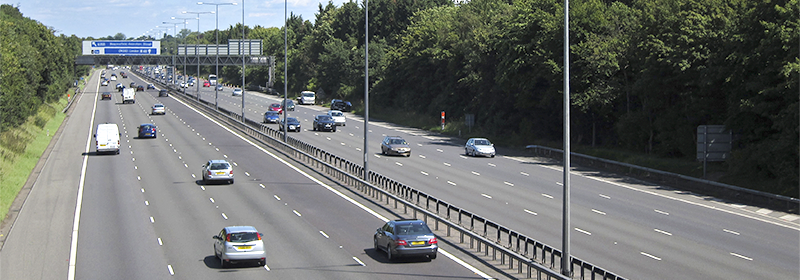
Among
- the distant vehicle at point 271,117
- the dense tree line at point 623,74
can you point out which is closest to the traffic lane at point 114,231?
the dense tree line at point 623,74

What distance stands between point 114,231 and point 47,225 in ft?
12.2

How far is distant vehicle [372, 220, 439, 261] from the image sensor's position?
2425 centimetres

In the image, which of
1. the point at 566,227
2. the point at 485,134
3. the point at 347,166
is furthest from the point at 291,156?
the point at 566,227

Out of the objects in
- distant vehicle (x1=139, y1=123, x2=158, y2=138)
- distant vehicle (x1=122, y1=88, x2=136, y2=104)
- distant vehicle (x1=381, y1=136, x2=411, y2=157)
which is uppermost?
distant vehicle (x1=122, y1=88, x2=136, y2=104)

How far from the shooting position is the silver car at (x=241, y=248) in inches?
928

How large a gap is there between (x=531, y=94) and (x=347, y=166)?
72.0 feet

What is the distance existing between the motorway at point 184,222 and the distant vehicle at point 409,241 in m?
0.44

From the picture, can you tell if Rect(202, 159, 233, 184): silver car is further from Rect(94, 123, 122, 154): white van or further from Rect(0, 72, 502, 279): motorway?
Rect(94, 123, 122, 154): white van

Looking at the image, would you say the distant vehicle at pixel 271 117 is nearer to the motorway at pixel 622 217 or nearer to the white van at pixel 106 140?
the white van at pixel 106 140

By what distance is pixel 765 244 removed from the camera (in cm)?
2739


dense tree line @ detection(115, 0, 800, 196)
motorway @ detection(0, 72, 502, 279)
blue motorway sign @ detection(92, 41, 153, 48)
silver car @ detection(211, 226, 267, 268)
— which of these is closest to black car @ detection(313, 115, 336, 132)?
dense tree line @ detection(115, 0, 800, 196)

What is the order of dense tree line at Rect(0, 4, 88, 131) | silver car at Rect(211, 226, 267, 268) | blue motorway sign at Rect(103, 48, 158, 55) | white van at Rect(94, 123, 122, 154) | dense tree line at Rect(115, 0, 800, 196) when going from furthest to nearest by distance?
blue motorway sign at Rect(103, 48, 158, 55) → dense tree line at Rect(0, 4, 88, 131) → white van at Rect(94, 123, 122, 154) → dense tree line at Rect(115, 0, 800, 196) → silver car at Rect(211, 226, 267, 268)

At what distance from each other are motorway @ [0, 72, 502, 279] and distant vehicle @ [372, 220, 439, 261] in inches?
17.3

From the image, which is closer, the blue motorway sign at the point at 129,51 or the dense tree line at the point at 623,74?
the dense tree line at the point at 623,74
